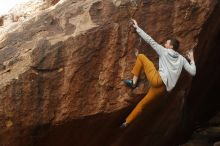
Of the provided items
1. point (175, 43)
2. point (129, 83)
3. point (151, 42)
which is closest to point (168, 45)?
point (175, 43)

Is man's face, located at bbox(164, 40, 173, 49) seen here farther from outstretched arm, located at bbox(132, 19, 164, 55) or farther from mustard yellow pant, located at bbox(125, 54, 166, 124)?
mustard yellow pant, located at bbox(125, 54, 166, 124)

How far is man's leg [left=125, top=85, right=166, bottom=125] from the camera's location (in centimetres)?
894

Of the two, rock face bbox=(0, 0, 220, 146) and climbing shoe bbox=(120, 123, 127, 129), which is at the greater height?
rock face bbox=(0, 0, 220, 146)

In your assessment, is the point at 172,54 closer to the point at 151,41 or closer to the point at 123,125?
the point at 151,41

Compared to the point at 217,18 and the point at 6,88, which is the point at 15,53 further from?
the point at 217,18

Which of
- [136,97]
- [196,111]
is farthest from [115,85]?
[196,111]

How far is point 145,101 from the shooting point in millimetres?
8992

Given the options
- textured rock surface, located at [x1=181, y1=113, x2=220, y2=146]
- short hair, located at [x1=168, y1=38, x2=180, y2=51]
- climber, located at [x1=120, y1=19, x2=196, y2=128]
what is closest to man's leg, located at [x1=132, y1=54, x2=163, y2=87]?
climber, located at [x1=120, y1=19, x2=196, y2=128]

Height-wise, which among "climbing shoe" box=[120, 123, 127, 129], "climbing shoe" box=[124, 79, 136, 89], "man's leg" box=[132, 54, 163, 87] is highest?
"man's leg" box=[132, 54, 163, 87]

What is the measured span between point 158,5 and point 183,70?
101cm

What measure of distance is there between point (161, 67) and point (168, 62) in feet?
0.40

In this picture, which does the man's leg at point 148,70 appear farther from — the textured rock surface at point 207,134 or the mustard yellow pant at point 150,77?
the textured rock surface at point 207,134

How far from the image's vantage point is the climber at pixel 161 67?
882 cm

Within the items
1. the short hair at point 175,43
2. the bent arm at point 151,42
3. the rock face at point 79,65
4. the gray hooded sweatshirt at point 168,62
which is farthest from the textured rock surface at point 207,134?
the bent arm at point 151,42
